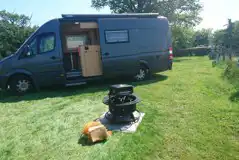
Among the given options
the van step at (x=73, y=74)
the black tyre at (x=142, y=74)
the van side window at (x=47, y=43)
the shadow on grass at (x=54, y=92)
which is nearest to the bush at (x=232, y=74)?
the shadow on grass at (x=54, y=92)

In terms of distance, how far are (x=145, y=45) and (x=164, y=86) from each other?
204 centimetres

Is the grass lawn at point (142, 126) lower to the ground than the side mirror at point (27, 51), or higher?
lower

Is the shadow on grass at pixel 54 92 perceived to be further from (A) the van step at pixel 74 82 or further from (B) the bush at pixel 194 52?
(B) the bush at pixel 194 52

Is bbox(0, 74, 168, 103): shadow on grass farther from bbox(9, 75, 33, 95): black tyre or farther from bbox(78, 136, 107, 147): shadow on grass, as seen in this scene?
bbox(78, 136, 107, 147): shadow on grass

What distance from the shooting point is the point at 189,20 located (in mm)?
29156

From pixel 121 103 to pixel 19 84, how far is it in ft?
15.7

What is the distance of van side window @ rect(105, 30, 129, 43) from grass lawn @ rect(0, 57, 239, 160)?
2.18 m

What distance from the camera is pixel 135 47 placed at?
891cm

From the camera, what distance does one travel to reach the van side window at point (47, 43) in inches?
309

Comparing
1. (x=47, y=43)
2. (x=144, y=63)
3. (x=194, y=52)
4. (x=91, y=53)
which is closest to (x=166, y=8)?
(x=194, y=52)

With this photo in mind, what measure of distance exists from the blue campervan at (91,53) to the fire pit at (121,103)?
398 cm

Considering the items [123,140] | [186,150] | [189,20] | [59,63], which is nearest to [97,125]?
[123,140]

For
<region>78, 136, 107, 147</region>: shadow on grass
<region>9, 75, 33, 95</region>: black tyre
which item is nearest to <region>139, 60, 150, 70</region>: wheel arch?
<region>9, 75, 33, 95</region>: black tyre

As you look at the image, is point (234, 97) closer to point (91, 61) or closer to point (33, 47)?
point (91, 61)
